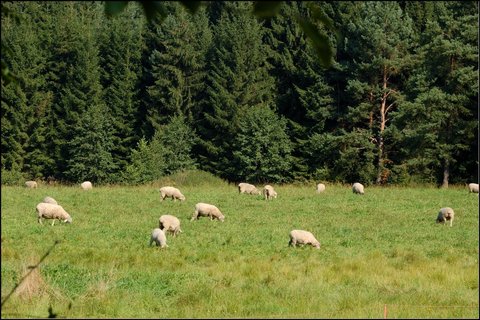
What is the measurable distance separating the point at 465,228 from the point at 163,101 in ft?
110

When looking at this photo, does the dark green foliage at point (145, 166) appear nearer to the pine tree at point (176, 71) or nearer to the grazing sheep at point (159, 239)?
the pine tree at point (176, 71)

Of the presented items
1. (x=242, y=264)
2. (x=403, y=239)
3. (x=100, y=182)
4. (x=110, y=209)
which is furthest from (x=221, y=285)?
(x=100, y=182)

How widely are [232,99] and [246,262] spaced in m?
35.5

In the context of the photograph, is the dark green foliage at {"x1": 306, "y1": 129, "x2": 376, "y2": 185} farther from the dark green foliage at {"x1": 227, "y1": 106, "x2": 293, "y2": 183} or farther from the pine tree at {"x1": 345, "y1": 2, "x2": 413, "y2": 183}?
the dark green foliage at {"x1": 227, "y1": 106, "x2": 293, "y2": 183}

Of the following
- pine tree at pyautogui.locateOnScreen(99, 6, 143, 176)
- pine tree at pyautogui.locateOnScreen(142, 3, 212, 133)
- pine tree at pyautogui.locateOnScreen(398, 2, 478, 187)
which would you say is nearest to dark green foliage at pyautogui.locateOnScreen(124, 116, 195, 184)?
pine tree at pyautogui.locateOnScreen(142, 3, 212, 133)

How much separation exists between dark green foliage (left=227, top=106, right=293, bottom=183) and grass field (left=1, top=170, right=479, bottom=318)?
18844 millimetres

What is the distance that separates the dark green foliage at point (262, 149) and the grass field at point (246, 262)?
18844mm

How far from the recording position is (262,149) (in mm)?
45625

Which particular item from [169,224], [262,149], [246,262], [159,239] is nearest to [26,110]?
[262,149]

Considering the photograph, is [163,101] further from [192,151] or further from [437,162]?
[437,162]

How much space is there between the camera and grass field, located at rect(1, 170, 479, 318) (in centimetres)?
884

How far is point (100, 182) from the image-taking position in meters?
47.0

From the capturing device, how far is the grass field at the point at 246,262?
29.0ft

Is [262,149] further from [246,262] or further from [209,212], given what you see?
[246,262]
